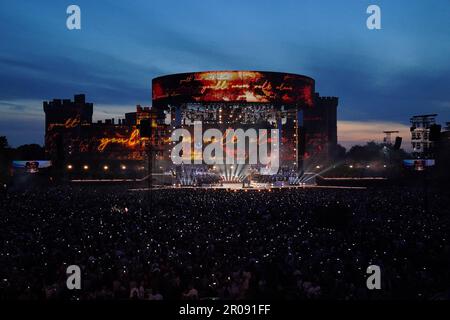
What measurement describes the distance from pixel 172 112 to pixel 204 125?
4.64m

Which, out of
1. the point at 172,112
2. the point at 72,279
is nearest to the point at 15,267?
the point at 72,279

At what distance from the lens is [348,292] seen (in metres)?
10.3

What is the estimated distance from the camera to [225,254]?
13.2 metres

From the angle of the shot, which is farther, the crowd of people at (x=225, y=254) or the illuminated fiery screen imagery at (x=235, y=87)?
the illuminated fiery screen imagery at (x=235, y=87)

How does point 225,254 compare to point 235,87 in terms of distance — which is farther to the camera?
point 235,87

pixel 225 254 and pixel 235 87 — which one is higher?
pixel 235 87

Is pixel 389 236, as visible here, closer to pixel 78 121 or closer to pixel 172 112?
pixel 172 112

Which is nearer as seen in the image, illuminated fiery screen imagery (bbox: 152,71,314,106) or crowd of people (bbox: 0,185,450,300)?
crowd of people (bbox: 0,185,450,300)

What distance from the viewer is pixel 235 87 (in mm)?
53531

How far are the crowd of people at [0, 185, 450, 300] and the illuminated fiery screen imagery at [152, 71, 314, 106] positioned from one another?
107ft

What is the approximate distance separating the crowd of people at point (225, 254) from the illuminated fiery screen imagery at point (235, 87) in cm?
3258

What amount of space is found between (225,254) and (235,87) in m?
41.5

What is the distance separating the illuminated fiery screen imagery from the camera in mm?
53375

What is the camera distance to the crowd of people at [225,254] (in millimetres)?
10445
